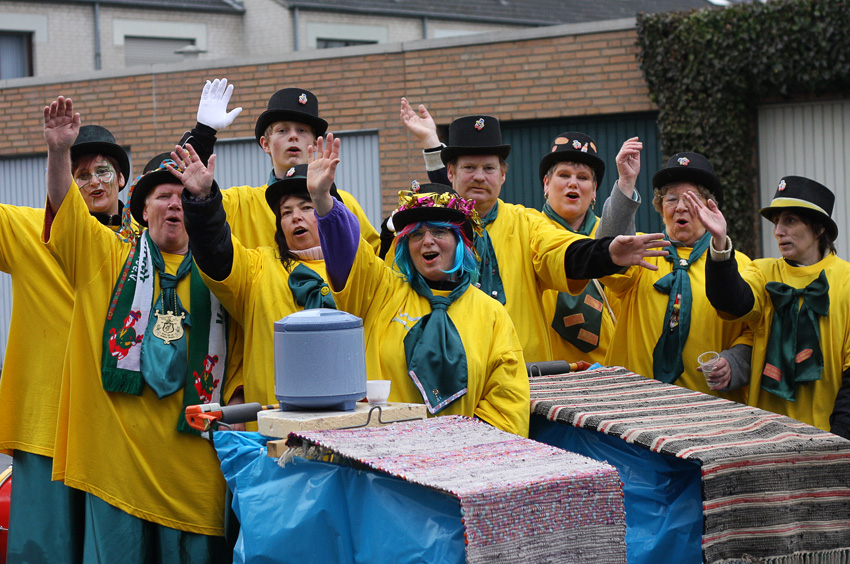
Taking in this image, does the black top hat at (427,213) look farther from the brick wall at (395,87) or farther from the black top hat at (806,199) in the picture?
the brick wall at (395,87)

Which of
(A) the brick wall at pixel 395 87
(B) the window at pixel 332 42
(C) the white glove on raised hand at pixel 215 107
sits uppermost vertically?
(B) the window at pixel 332 42

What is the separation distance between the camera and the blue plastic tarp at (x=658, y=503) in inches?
132

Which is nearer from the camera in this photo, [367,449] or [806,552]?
[367,449]

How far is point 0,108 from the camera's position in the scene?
1383 cm

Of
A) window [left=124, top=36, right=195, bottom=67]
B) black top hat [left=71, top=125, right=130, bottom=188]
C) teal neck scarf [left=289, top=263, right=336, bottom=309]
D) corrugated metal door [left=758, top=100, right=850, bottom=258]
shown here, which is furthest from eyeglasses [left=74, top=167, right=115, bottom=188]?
window [left=124, top=36, right=195, bottom=67]

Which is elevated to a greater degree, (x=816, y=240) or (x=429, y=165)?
(x=429, y=165)

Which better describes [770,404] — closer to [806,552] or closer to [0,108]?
[806,552]

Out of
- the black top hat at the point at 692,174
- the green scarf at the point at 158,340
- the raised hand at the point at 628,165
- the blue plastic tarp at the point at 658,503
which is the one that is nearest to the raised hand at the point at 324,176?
the green scarf at the point at 158,340

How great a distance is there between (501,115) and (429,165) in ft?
22.2

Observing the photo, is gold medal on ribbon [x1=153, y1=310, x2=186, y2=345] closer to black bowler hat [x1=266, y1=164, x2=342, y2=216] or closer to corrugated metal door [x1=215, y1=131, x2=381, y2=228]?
black bowler hat [x1=266, y1=164, x2=342, y2=216]

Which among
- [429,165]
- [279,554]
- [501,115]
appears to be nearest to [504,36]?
[501,115]

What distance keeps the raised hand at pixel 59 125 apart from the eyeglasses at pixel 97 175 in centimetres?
105

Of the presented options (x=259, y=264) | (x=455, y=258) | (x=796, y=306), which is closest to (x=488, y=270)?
(x=455, y=258)

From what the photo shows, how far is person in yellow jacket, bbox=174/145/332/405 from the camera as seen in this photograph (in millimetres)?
3555
